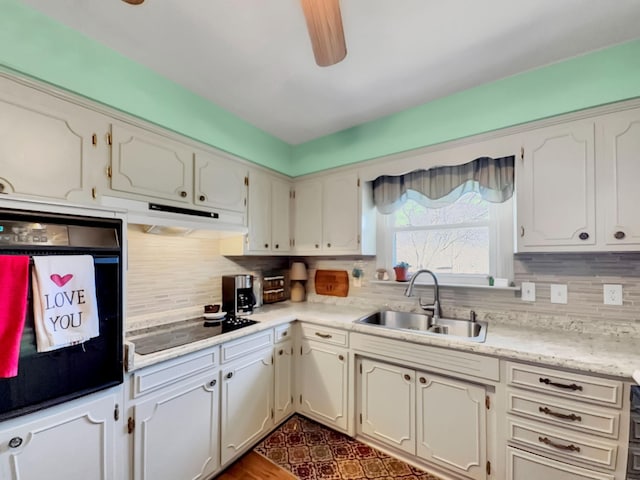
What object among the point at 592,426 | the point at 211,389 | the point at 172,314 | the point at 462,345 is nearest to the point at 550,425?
the point at 592,426

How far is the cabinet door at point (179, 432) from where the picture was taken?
4.44 feet

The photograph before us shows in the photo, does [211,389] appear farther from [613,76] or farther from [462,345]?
[613,76]

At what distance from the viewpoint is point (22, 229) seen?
1.00 meters

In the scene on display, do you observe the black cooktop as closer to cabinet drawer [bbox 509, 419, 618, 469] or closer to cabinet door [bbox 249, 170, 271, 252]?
cabinet door [bbox 249, 170, 271, 252]

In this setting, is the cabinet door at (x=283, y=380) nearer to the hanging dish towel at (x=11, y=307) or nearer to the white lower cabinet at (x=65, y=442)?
the white lower cabinet at (x=65, y=442)

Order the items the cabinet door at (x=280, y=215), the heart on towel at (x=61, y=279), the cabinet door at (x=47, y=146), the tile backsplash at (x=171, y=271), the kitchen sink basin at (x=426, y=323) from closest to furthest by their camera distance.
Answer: the heart on towel at (x=61, y=279)
the cabinet door at (x=47, y=146)
the tile backsplash at (x=171, y=271)
the kitchen sink basin at (x=426, y=323)
the cabinet door at (x=280, y=215)

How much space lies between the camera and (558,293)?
5.87 feet

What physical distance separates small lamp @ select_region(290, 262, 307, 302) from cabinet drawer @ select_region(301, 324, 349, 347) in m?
0.67

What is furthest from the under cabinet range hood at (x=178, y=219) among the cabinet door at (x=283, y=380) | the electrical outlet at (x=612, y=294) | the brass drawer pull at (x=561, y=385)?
the electrical outlet at (x=612, y=294)

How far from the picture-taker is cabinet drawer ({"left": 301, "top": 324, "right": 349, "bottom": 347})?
202cm

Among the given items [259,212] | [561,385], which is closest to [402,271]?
[561,385]

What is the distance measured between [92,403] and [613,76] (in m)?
2.96

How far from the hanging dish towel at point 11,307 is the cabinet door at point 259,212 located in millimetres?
1425

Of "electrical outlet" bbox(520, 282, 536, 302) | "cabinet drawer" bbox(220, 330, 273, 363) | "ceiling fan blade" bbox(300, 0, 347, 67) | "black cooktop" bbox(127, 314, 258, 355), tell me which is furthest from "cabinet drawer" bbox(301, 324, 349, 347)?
"ceiling fan blade" bbox(300, 0, 347, 67)
